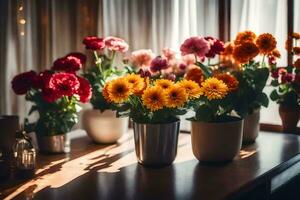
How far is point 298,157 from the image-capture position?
162 cm

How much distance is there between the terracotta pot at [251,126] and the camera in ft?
5.92

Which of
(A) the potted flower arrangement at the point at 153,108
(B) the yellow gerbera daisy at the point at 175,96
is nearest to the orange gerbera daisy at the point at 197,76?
(A) the potted flower arrangement at the point at 153,108

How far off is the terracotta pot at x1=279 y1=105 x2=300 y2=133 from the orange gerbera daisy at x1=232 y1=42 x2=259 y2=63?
50cm

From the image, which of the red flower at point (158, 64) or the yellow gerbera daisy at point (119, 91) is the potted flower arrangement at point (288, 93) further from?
the yellow gerbera daisy at point (119, 91)

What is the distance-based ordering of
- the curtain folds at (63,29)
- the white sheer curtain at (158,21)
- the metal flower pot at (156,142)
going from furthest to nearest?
the curtain folds at (63,29) < the white sheer curtain at (158,21) < the metal flower pot at (156,142)

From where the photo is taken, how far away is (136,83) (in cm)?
142

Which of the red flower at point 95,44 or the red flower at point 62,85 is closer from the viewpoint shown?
the red flower at point 62,85

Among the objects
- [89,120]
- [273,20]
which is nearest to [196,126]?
[89,120]

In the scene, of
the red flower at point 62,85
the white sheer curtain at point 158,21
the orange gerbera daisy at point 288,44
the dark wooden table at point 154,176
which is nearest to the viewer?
the dark wooden table at point 154,176

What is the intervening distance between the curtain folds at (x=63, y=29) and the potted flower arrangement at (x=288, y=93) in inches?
23.1

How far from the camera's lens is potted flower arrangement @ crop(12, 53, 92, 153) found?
163 centimetres

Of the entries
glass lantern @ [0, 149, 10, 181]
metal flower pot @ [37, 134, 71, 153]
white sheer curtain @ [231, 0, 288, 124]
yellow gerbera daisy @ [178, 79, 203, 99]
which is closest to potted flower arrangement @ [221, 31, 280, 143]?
yellow gerbera daisy @ [178, 79, 203, 99]

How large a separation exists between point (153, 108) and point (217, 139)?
0.28 m

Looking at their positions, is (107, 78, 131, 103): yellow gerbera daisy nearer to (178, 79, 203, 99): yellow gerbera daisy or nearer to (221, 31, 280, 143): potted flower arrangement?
(178, 79, 203, 99): yellow gerbera daisy
